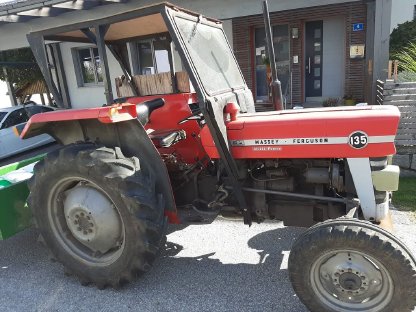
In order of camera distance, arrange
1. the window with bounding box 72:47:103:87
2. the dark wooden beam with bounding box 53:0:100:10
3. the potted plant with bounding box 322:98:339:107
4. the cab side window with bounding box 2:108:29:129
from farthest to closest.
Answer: the window with bounding box 72:47:103:87 → the dark wooden beam with bounding box 53:0:100:10 → the potted plant with bounding box 322:98:339:107 → the cab side window with bounding box 2:108:29:129

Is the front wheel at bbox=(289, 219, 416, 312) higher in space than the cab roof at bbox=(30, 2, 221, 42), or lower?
lower

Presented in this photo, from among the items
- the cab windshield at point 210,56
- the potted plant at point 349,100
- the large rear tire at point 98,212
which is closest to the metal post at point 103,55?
the large rear tire at point 98,212

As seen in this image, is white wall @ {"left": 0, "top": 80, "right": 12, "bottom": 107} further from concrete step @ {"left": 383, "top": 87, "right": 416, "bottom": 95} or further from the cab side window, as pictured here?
concrete step @ {"left": 383, "top": 87, "right": 416, "bottom": 95}

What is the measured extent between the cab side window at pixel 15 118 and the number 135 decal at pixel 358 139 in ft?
24.2

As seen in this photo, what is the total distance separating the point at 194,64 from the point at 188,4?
22.8 ft

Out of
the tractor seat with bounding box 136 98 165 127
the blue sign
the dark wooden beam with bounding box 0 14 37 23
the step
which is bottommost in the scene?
the step

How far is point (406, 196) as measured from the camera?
431 centimetres

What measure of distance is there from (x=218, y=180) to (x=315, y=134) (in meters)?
0.90

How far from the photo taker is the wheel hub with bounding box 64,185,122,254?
278 centimetres

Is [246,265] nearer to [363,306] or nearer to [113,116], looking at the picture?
[363,306]

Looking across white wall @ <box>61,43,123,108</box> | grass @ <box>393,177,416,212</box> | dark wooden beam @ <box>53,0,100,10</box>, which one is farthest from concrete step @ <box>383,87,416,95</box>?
white wall @ <box>61,43,123,108</box>

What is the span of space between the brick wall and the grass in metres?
4.29

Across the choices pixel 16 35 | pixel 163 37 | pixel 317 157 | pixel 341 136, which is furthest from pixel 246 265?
pixel 16 35

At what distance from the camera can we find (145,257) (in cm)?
263
